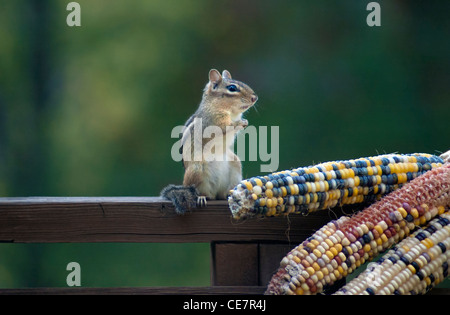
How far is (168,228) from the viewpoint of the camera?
1.64 m

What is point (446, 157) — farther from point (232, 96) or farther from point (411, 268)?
point (232, 96)

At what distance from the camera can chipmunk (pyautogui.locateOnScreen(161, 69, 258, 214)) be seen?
247cm

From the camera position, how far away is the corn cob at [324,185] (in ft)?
4.79

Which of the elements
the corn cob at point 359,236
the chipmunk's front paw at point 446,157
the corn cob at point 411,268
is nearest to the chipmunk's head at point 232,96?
the chipmunk's front paw at point 446,157

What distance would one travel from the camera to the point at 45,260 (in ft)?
18.5

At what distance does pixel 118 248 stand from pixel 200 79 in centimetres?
171

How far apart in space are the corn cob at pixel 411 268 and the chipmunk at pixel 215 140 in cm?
78

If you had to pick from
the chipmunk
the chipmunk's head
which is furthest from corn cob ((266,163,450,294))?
the chipmunk's head

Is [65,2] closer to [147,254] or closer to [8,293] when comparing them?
[147,254]

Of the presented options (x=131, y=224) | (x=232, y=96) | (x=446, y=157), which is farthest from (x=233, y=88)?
(x=131, y=224)

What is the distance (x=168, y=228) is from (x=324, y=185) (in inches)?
16.5

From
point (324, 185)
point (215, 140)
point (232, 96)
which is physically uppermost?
point (232, 96)

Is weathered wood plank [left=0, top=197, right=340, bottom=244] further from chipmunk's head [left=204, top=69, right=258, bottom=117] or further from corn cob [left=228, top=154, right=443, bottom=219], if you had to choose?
chipmunk's head [left=204, top=69, right=258, bottom=117]

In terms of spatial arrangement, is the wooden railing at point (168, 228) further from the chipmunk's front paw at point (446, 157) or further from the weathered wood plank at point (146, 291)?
the chipmunk's front paw at point (446, 157)
